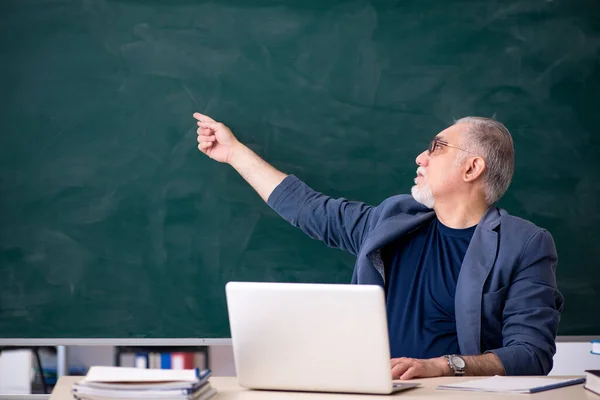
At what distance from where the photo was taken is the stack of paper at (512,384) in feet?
6.15

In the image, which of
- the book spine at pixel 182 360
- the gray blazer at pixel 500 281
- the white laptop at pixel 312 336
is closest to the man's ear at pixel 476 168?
the gray blazer at pixel 500 281

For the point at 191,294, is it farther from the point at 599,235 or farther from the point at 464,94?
the point at 599,235

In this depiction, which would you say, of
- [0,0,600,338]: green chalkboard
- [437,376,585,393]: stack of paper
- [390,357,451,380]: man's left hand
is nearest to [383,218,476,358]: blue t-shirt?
[0,0,600,338]: green chalkboard

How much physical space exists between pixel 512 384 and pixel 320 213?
1.21 metres

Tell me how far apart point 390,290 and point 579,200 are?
943mm

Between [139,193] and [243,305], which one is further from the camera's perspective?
[139,193]

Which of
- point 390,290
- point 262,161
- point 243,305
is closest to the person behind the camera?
point 243,305

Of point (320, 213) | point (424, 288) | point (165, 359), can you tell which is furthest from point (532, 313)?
point (165, 359)

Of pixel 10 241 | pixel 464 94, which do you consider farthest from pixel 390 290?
pixel 10 241

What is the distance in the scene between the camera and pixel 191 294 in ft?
10.2

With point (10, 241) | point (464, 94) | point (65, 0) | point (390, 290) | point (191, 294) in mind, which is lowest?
point (390, 290)

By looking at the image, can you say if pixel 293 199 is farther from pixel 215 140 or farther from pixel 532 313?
pixel 532 313

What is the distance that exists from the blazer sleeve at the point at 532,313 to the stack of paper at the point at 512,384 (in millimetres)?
362

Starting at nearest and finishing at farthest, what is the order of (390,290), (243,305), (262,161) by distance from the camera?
1. (243,305)
2. (390,290)
3. (262,161)
